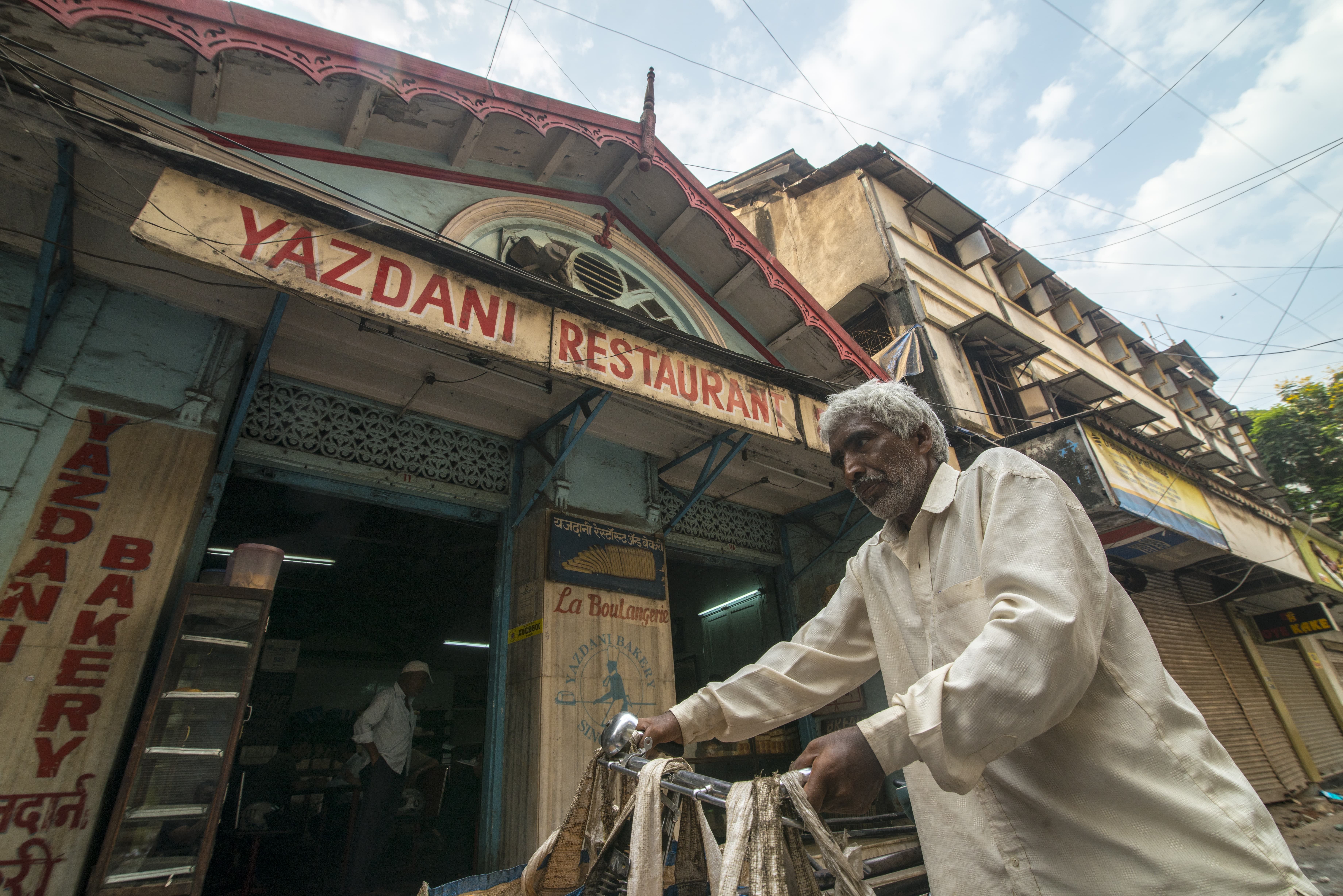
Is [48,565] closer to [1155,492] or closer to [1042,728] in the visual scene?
[1042,728]

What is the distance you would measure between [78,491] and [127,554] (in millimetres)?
436

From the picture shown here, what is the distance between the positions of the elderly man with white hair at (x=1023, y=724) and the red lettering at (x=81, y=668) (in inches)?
127

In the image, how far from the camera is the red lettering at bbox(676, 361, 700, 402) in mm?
4441

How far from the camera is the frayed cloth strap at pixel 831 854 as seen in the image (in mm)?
991

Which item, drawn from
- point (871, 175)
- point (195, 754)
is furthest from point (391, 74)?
point (871, 175)

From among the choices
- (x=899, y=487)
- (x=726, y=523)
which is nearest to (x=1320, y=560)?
(x=726, y=523)

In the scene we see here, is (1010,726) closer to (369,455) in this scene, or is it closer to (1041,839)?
(1041,839)

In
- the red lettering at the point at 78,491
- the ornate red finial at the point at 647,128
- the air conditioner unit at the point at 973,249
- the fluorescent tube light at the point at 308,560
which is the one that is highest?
the air conditioner unit at the point at 973,249

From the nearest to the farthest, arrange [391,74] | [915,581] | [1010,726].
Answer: [1010,726], [915,581], [391,74]

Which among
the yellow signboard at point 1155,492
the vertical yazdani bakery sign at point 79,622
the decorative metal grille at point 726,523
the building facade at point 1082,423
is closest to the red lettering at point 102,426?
the vertical yazdani bakery sign at point 79,622

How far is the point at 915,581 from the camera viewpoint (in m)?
1.66

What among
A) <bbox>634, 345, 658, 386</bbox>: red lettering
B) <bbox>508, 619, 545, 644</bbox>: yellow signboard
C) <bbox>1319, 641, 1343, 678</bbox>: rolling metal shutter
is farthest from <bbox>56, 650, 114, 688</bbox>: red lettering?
<bbox>1319, 641, 1343, 678</bbox>: rolling metal shutter

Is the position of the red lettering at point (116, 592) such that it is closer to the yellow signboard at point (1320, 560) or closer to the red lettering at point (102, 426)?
the red lettering at point (102, 426)

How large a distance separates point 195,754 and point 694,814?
3302 millimetres
